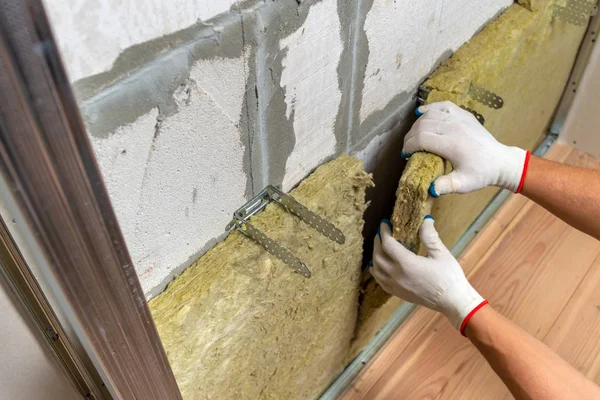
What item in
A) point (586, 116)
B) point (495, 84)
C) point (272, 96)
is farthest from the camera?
point (586, 116)

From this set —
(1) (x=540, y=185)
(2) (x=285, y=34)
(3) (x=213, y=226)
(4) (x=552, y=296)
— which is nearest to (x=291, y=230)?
(3) (x=213, y=226)

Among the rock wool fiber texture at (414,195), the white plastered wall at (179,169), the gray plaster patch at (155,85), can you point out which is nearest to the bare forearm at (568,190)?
the rock wool fiber texture at (414,195)

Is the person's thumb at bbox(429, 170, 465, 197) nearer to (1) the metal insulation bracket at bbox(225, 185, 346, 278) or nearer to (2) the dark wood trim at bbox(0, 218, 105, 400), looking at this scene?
(1) the metal insulation bracket at bbox(225, 185, 346, 278)

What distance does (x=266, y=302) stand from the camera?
3.54 feet

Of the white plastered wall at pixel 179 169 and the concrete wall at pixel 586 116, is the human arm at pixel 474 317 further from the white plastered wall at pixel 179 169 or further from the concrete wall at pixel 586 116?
the concrete wall at pixel 586 116

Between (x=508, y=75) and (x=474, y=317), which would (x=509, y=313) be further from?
(x=508, y=75)

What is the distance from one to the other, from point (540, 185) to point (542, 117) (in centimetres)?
104

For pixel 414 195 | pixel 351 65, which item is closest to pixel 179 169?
pixel 351 65

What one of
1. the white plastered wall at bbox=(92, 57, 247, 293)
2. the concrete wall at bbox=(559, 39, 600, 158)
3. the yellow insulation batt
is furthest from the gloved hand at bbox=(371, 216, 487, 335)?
the concrete wall at bbox=(559, 39, 600, 158)

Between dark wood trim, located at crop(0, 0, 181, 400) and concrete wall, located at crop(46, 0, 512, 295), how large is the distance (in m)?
0.18

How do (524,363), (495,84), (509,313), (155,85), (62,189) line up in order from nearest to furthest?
(62,189), (155,85), (524,363), (495,84), (509,313)

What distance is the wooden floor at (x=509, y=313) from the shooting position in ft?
5.96

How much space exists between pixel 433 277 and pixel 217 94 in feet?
2.57

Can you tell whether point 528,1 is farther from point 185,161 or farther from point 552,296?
point 185,161
